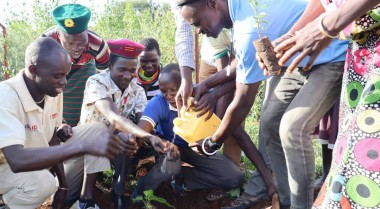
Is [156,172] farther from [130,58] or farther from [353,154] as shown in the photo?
[353,154]

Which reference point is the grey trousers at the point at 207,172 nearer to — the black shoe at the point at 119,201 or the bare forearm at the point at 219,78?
the black shoe at the point at 119,201

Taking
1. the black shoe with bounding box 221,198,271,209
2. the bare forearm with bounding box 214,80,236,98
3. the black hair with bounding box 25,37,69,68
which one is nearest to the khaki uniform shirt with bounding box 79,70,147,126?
the black hair with bounding box 25,37,69,68

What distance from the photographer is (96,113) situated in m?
3.63

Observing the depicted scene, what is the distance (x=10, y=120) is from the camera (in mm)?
2477

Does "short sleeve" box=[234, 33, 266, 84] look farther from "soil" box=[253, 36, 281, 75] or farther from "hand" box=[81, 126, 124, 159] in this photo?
"hand" box=[81, 126, 124, 159]

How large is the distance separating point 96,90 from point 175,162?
837mm

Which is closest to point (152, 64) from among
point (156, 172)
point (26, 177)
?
point (156, 172)

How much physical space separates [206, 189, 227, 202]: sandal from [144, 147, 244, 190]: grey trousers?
4 cm

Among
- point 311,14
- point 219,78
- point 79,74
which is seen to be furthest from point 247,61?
point 79,74

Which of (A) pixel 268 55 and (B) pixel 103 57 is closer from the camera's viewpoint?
(A) pixel 268 55

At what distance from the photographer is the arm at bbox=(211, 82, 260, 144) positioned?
2.46 meters

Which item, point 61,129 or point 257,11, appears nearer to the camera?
point 257,11

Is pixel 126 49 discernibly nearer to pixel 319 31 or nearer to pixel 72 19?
pixel 72 19

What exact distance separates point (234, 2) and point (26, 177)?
1.60 meters
